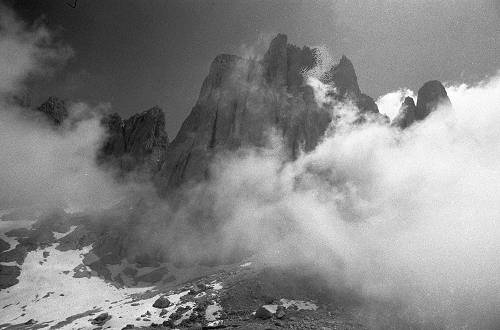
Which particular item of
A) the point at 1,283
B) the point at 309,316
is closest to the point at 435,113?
the point at 309,316

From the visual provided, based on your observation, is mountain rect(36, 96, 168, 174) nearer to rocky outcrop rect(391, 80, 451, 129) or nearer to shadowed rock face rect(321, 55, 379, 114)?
shadowed rock face rect(321, 55, 379, 114)

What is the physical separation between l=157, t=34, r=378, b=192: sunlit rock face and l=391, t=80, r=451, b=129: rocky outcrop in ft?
39.7

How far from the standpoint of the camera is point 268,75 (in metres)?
143

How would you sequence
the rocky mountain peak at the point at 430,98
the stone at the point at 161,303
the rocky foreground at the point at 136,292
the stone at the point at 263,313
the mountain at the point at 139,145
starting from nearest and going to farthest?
1. the stone at the point at 263,313
2. the rocky foreground at the point at 136,292
3. the stone at the point at 161,303
4. the rocky mountain peak at the point at 430,98
5. the mountain at the point at 139,145

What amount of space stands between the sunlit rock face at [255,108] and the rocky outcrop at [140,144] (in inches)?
1412

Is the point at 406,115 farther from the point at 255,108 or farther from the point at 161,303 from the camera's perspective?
the point at 161,303

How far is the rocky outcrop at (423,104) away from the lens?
140250 mm

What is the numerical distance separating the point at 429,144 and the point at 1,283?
6130 inches

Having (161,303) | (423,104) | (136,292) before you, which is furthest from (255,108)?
(161,303)

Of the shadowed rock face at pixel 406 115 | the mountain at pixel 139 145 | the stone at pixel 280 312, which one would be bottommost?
the stone at pixel 280 312

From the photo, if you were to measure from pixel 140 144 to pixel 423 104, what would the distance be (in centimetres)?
13940

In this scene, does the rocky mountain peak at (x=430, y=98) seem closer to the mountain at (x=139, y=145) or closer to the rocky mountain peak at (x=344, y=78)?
the rocky mountain peak at (x=344, y=78)

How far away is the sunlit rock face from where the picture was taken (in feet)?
435

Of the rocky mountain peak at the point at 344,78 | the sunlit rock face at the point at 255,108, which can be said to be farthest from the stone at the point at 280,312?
the rocky mountain peak at the point at 344,78
